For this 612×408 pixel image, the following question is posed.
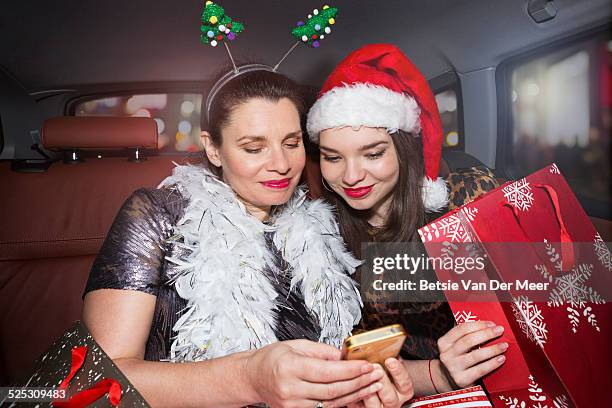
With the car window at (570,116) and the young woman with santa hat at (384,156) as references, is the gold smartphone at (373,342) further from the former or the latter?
the car window at (570,116)

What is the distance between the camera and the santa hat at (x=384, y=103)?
121 centimetres

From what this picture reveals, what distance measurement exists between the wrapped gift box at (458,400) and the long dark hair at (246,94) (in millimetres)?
698

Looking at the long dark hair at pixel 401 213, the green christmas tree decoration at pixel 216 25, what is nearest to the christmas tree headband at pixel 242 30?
the green christmas tree decoration at pixel 216 25

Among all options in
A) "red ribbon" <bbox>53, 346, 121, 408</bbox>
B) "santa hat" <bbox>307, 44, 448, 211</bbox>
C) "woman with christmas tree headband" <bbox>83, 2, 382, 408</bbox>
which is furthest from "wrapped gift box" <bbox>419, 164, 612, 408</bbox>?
"red ribbon" <bbox>53, 346, 121, 408</bbox>

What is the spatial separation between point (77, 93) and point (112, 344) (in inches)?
32.2

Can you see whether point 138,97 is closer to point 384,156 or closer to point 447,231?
point 384,156

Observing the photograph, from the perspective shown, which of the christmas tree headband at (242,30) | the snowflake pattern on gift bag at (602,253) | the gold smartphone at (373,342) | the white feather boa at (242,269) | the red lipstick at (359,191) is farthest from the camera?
the red lipstick at (359,191)

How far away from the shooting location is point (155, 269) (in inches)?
39.9

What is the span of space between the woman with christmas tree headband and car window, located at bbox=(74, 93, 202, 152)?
10.4 inches

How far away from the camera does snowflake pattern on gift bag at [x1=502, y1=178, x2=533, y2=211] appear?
862 mm

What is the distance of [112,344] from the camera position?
0.91 meters

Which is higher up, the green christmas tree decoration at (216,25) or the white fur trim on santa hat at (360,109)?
the green christmas tree decoration at (216,25)

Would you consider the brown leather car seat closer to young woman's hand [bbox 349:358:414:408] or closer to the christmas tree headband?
the christmas tree headband

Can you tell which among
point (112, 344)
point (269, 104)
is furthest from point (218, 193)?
point (112, 344)
